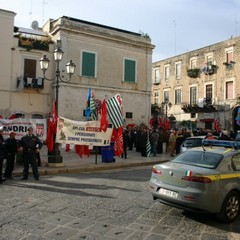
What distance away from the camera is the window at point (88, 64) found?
101ft

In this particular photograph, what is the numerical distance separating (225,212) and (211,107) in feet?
113

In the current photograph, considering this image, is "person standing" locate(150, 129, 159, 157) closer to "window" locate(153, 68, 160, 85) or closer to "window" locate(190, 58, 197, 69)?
"window" locate(190, 58, 197, 69)

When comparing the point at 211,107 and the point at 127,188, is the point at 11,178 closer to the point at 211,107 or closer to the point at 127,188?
the point at 127,188

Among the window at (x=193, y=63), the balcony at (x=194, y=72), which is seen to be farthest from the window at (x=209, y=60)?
the window at (x=193, y=63)

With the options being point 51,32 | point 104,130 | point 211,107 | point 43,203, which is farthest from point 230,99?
point 43,203

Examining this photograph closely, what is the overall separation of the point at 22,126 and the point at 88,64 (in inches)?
688

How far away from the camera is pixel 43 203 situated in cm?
795

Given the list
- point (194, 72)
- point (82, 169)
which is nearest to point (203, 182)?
point (82, 169)

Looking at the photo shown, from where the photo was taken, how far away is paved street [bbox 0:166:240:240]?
19.5 ft

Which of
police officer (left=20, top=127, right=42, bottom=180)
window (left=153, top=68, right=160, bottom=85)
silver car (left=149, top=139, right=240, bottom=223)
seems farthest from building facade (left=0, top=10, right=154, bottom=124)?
silver car (left=149, top=139, right=240, bottom=223)

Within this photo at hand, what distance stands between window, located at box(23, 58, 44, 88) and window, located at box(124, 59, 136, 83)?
27.5ft

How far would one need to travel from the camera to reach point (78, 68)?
30312 millimetres

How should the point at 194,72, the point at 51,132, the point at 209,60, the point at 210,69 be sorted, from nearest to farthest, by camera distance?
the point at 51,132
the point at 210,69
the point at 209,60
the point at 194,72

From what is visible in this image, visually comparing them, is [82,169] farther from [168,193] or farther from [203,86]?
[203,86]
